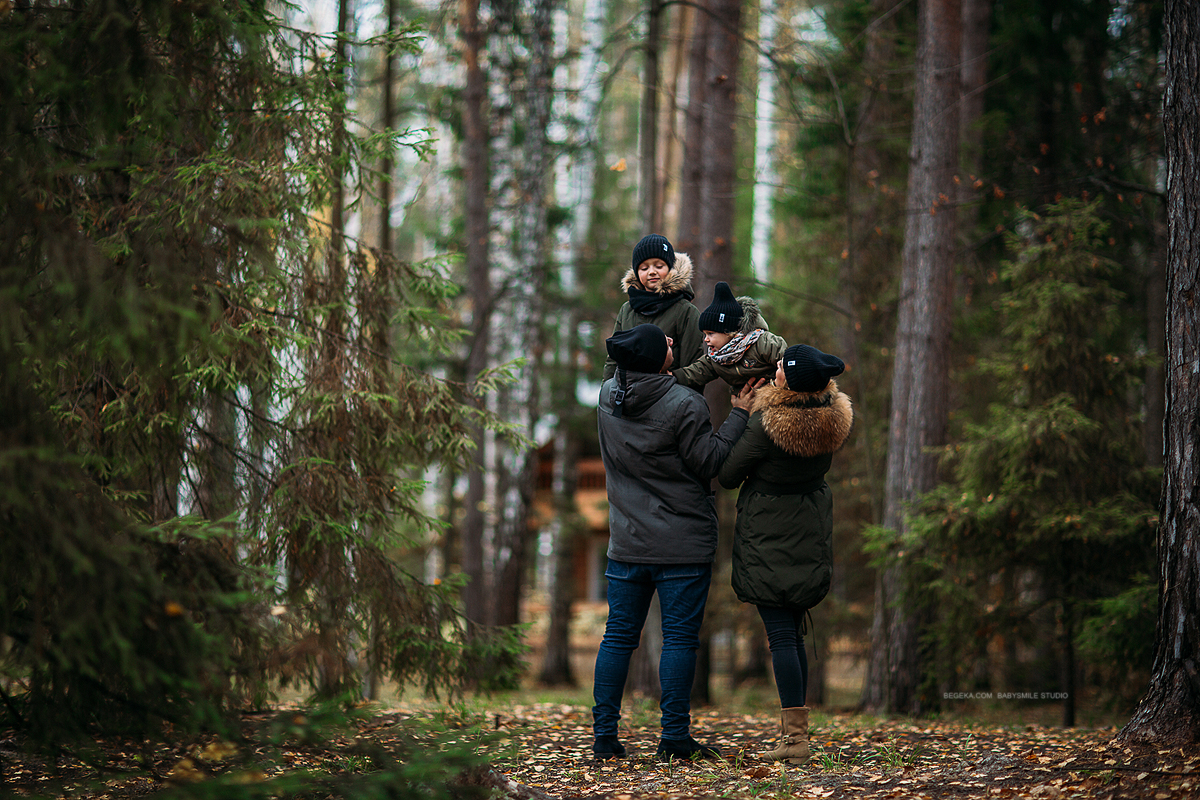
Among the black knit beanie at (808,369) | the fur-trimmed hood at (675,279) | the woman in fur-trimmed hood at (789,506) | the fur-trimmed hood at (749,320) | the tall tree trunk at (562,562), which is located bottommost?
the tall tree trunk at (562,562)

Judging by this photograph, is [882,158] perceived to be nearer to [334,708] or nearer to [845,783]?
[845,783]

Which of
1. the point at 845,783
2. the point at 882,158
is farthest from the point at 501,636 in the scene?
the point at 882,158

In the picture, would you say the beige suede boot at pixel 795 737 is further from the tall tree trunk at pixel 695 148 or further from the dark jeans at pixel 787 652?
the tall tree trunk at pixel 695 148

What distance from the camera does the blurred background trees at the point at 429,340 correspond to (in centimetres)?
303

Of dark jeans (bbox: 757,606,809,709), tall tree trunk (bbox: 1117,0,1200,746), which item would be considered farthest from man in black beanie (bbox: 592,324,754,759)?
tall tree trunk (bbox: 1117,0,1200,746)

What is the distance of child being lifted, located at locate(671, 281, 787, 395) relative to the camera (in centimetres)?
442

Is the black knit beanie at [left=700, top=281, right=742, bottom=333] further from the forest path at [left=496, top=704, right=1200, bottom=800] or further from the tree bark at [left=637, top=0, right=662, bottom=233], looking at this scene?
the tree bark at [left=637, top=0, right=662, bottom=233]

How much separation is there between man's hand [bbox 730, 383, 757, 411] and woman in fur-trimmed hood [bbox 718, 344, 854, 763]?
0.43ft

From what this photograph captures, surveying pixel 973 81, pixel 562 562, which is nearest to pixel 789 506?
pixel 973 81

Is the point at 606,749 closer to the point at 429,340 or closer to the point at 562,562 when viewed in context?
the point at 429,340

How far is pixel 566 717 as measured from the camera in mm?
6082

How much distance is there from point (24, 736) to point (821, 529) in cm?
364

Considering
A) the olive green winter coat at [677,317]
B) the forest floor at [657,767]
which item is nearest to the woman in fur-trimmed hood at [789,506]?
the forest floor at [657,767]

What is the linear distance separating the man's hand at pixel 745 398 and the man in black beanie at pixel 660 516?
0.35 feet
